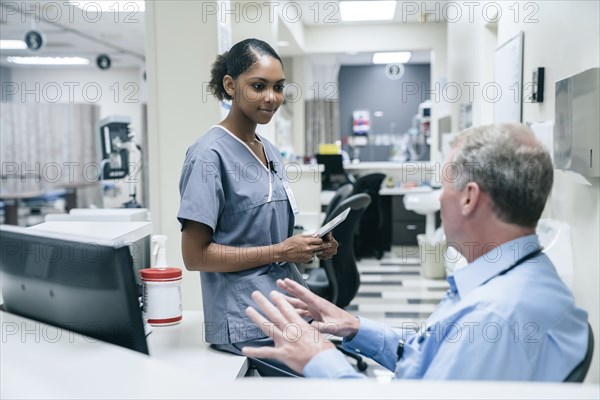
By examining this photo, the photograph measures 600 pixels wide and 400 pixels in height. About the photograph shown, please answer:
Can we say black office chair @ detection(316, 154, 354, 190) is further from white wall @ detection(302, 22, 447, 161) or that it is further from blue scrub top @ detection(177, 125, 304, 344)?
blue scrub top @ detection(177, 125, 304, 344)

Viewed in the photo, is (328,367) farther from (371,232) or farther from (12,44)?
(12,44)

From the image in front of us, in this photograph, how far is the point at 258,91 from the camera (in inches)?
65.6

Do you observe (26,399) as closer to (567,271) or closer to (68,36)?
(567,271)

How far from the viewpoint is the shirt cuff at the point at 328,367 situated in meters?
0.97

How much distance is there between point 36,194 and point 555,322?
8079 millimetres

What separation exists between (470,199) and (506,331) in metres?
0.25

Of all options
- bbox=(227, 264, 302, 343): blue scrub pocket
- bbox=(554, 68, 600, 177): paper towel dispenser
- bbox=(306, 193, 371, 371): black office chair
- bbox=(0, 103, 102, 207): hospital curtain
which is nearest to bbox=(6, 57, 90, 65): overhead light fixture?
bbox=(0, 103, 102, 207): hospital curtain

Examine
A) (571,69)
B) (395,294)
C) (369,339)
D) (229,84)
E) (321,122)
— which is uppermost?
(321,122)

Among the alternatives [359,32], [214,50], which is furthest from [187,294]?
[359,32]

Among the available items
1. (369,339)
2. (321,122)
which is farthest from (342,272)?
(321,122)

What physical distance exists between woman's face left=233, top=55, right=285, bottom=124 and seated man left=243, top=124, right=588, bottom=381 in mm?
671

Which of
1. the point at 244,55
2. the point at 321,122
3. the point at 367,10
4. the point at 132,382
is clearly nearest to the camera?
the point at 132,382

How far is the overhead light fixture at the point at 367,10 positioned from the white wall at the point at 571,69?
300 centimetres

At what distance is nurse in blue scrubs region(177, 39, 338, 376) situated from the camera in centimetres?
153
